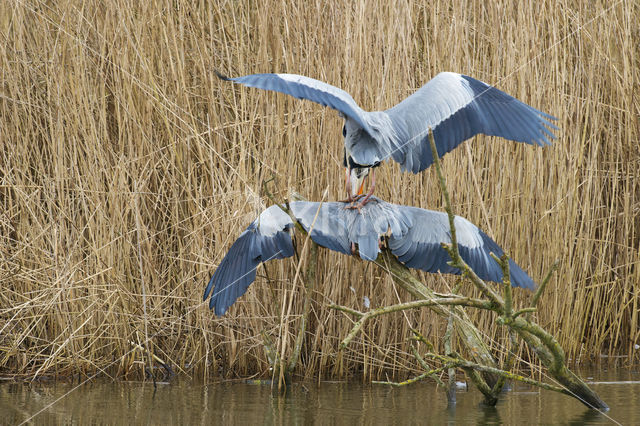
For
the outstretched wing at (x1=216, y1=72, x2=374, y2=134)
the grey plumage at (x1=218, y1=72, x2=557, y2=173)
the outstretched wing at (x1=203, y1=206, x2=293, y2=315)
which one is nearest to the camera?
the outstretched wing at (x1=216, y1=72, x2=374, y2=134)

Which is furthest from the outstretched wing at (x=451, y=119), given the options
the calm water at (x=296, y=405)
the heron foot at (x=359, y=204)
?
the calm water at (x=296, y=405)

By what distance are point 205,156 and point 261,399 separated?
4.43 ft

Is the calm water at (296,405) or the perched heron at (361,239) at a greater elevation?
the perched heron at (361,239)

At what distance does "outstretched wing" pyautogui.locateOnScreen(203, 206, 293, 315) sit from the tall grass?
280 mm

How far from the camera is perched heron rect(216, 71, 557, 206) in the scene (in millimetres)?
3355

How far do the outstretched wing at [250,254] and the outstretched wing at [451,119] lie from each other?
58cm

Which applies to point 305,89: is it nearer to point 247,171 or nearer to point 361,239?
point 361,239

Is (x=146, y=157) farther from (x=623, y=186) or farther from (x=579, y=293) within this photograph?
(x=623, y=186)

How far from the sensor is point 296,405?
3.49 meters

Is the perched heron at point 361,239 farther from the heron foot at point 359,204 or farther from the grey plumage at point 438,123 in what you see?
the grey plumage at point 438,123

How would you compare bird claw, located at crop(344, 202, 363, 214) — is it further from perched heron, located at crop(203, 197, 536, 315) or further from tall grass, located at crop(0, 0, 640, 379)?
tall grass, located at crop(0, 0, 640, 379)

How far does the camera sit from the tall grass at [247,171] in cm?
403

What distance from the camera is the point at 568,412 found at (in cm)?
339

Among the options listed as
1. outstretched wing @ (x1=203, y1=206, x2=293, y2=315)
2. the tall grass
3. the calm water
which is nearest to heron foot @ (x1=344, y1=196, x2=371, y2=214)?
outstretched wing @ (x1=203, y1=206, x2=293, y2=315)
